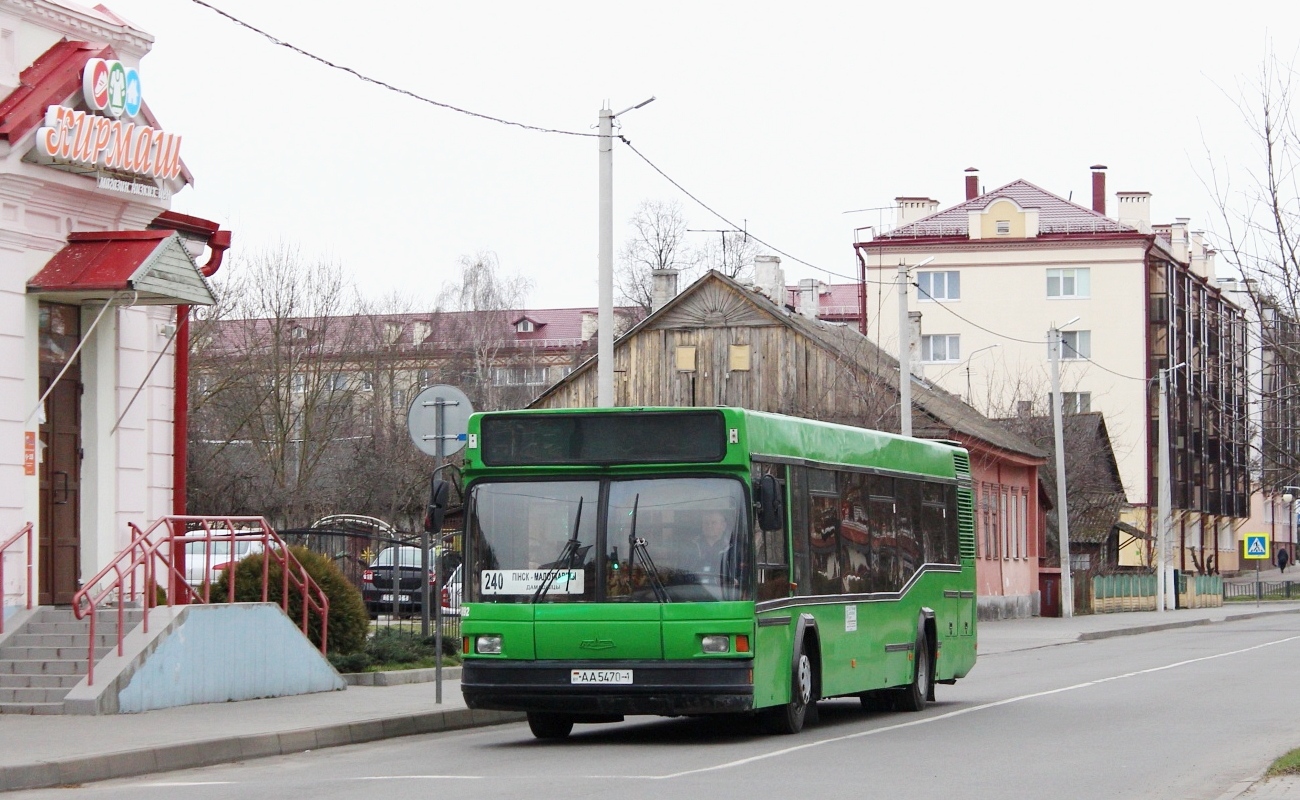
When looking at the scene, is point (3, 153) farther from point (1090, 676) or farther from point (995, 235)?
point (995, 235)

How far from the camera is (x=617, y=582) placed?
46.8 feet

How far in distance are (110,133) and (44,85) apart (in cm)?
79

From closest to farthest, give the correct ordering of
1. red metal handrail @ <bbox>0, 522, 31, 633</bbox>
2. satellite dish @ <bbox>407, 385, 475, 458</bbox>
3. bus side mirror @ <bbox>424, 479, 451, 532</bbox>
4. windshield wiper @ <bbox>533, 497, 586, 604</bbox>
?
windshield wiper @ <bbox>533, 497, 586, 604</bbox> < bus side mirror @ <bbox>424, 479, 451, 532</bbox> < red metal handrail @ <bbox>0, 522, 31, 633</bbox> < satellite dish @ <bbox>407, 385, 475, 458</bbox>

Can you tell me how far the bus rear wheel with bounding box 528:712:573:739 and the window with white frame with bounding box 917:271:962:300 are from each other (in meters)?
68.4

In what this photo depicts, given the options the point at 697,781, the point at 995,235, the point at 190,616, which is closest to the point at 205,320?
the point at 190,616

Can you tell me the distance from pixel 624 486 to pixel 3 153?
290 inches

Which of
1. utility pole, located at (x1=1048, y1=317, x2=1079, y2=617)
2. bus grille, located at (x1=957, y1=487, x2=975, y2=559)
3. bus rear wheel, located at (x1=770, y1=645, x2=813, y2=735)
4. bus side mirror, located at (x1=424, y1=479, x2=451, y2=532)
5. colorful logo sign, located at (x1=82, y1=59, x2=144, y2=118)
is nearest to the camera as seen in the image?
bus side mirror, located at (x1=424, y1=479, x2=451, y2=532)

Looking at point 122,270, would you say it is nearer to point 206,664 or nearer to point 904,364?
point 206,664

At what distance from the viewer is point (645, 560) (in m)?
14.3

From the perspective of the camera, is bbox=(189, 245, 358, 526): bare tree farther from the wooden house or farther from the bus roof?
the bus roof

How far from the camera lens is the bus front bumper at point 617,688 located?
551 inches

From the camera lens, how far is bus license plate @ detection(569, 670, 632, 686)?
1409 centimetres

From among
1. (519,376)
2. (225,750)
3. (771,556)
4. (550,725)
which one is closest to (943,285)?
(519,376)

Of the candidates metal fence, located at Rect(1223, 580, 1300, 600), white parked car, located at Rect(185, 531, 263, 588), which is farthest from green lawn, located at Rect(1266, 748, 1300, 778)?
metal fence, located at Rect(1223, 580, 1300, 600)
